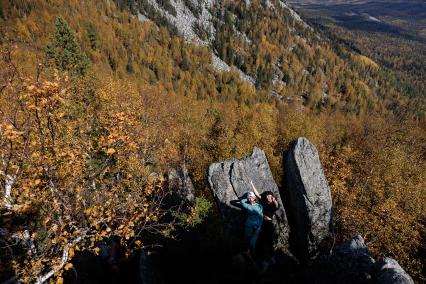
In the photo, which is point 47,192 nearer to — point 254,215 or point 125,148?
point 125,148

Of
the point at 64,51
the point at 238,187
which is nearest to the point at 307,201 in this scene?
the point at 238,187

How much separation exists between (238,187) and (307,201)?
4823 millimetres

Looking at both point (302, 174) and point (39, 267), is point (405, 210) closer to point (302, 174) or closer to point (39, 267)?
point (302, 174)

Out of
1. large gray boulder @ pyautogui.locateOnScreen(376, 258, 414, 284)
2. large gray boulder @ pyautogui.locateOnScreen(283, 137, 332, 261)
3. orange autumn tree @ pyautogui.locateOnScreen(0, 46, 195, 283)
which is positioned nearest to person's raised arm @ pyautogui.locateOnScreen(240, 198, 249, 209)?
orange autumn tree @ pyautogui.locateOnScreen(0, 46, 195, 283)

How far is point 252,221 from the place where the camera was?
19.2 m

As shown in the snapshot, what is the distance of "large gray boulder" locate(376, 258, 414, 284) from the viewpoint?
1223 cm

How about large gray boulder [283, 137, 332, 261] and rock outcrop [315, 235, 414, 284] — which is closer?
rock outcrop [315, 235, 414, 284]

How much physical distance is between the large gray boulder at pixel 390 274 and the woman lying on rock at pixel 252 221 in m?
6.90

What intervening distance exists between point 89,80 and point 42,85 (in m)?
47.9

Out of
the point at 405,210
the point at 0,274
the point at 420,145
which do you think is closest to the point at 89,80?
the point at 0,274

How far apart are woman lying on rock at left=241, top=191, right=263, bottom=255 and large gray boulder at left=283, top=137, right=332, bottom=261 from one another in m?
4.39

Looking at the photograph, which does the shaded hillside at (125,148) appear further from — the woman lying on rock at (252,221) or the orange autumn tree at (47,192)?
the woman lying on rock at (252,221)

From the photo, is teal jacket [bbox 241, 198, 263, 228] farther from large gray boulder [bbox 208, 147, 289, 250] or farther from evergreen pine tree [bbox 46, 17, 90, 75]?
evergreen pine tree [bbox 46, 17, 90, 75]

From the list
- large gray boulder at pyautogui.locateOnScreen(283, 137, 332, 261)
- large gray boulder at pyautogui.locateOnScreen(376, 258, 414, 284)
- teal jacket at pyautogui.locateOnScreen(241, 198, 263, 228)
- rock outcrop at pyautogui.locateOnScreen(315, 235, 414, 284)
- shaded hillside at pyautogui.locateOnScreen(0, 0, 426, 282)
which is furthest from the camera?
large gray boulder at pyautogui.locateOnScreen(283, 137, 332, 261)
